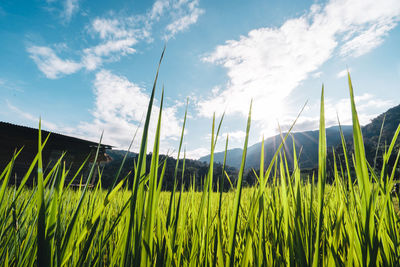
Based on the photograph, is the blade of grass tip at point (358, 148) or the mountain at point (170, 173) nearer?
the blade of grass tip at point (358, 148)

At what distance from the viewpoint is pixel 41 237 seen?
0.73ft

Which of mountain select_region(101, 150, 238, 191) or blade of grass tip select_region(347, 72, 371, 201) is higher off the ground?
blade of grass tip select_region(347, 72, 371, 201)

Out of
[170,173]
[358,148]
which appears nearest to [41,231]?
[358,148]

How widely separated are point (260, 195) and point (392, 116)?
55.4 m

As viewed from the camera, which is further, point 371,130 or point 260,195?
point 371,130

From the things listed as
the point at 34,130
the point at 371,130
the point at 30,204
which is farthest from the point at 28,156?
the point at 371,130

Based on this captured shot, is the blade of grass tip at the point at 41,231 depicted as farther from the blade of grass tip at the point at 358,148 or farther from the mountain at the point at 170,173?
the blade of grass tip at the point at 358,148

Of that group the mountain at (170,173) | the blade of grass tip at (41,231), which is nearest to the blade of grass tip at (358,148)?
the mountain at (170,173)

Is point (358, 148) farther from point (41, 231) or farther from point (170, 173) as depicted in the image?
point (170, 173)

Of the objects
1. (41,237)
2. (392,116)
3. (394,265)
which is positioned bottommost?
(394,265)

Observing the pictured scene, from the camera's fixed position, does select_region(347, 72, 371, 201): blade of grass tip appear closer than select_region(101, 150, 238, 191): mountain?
Yes

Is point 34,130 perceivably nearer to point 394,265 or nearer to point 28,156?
point 28,156

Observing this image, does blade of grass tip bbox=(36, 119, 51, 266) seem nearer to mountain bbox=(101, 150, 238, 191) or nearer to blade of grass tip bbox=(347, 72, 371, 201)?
mountain bbox=(101, 150, 238, 191)

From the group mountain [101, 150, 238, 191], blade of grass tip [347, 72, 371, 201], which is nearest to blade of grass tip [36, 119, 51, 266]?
mountain [101, 150, 238, 191]
